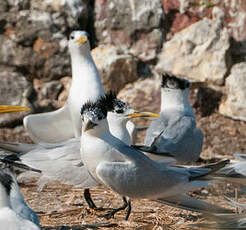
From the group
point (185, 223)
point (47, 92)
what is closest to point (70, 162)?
point (185, 223)

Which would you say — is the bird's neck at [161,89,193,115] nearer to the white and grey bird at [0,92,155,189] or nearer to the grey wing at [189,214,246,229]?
the white and grey bird at [0,92,155,189]

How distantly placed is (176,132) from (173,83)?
0.78m

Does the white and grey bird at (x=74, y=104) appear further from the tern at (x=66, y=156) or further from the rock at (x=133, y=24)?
the rock at (x=133, y=24)

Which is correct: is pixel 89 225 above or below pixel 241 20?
below

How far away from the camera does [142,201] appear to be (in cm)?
450

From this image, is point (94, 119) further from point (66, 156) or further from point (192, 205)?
point (192, 205)

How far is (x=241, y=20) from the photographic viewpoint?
6234mm

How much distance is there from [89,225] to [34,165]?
583 mm

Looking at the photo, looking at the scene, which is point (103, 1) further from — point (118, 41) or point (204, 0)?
point (204, 0)

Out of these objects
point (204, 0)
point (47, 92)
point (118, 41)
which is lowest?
point (47, 92)

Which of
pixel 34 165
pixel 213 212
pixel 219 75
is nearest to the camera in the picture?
pixel 213 212

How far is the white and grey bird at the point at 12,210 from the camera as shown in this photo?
2.82 metres

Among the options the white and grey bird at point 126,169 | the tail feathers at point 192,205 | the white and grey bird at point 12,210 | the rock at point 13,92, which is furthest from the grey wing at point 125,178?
the rock at point 13,92

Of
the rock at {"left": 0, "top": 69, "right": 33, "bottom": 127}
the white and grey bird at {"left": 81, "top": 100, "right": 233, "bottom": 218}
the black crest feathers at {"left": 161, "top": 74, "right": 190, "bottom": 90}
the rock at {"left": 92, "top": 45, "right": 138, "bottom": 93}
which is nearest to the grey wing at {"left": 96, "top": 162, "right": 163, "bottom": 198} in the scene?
the white and grey bird at {"left": 81, "top": 100, "right": 233, "bottom": 218}
